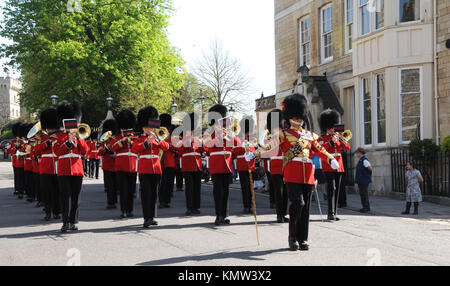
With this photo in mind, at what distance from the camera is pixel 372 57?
1812 cm

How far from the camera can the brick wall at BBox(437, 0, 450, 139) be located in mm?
16219

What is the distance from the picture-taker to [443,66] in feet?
53.8

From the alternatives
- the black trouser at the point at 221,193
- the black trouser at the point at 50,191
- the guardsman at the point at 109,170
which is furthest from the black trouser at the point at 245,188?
the black trouser at the point at 50,191

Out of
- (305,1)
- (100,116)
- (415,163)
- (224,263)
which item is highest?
(305,1)

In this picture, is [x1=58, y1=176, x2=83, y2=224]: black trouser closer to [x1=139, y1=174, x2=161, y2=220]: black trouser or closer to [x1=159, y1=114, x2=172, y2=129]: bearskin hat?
[x1=139, y1=174, x2=161, y2=220]: black trouser

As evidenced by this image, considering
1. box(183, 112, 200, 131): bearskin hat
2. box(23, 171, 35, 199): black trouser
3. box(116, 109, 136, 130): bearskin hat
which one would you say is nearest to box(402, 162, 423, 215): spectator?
box(183, 112, 200, 131): bearskin hat

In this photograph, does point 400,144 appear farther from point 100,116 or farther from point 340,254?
point 100,116

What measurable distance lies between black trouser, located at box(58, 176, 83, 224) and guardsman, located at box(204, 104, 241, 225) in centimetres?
237

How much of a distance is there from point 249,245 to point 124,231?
2.49 m

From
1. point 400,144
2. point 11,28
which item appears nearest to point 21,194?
point 400,144

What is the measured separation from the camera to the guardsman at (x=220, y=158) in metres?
10.4

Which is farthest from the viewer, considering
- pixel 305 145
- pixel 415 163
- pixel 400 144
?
pixel 400 144

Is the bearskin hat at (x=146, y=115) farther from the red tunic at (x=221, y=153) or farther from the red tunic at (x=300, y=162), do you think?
the red tunic at (x=300, y=162)

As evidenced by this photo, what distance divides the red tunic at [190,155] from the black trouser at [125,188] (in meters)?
1.13
